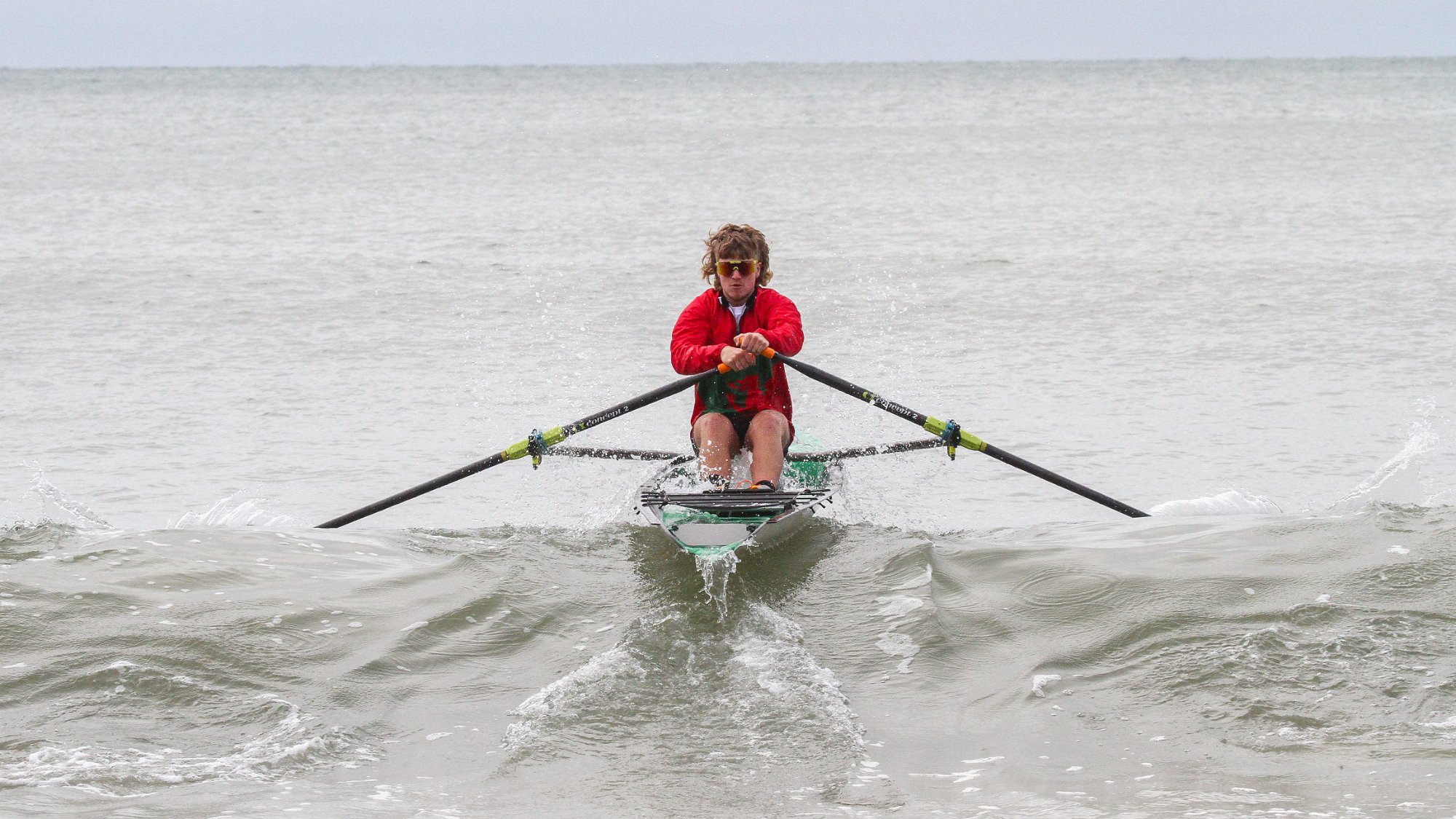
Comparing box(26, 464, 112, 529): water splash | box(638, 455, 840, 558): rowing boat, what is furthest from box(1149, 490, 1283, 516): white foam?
box(26, 464, 112, 529): water splash

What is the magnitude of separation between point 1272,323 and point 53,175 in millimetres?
32164

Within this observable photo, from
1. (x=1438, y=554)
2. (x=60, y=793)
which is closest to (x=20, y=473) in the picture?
(x=60, y=793)

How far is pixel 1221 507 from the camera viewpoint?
8.45 m

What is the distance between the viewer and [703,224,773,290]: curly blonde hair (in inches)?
297

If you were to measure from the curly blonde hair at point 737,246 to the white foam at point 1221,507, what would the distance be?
2943mm

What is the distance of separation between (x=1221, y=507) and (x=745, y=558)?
3227 mm

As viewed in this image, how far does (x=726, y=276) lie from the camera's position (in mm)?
7602

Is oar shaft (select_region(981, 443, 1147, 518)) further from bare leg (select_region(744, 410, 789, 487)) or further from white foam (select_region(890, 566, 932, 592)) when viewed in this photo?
bare leg (select_region(744, 410, 789, 487))

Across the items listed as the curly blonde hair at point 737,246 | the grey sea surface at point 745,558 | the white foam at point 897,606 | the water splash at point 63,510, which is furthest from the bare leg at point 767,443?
the water splash at point 63,510

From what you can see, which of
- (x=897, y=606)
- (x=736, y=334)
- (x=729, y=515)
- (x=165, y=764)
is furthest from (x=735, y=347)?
(x=165, y=764)

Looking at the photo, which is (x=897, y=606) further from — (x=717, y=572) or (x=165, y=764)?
(x=165, y=764)

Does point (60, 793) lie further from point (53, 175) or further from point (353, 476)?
point (53, 175)

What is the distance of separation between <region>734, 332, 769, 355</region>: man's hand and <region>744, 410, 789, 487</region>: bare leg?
54 centimetres

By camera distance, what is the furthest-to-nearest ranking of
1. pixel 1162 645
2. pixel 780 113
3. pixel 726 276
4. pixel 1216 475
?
pixel 780 113 < pixel 1216 475 < pixel 726 276 < pixel 1162 645
